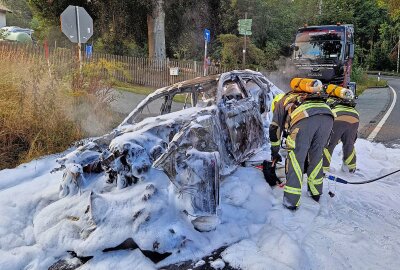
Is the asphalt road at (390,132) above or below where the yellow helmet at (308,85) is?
below

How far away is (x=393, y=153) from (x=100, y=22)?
16.9 meters

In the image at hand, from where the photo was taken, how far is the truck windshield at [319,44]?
1341 cm

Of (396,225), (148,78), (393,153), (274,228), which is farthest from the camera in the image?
(148,78)

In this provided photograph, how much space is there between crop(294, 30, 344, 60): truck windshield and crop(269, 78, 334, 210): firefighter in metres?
9.74

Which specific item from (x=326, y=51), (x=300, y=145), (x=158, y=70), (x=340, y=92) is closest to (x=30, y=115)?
(x=300, y=145)

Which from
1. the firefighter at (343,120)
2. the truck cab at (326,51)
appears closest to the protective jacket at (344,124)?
the firefighter at (343,120)

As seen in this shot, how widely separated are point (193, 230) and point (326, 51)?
11467 millimetres

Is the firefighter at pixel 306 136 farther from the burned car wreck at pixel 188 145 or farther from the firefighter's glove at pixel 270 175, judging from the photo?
the burned car wreck at pixel 188 145

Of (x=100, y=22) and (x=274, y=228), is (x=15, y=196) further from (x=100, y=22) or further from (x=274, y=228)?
(x=100, y=22)

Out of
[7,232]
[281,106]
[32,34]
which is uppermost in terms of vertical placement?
[32,34]

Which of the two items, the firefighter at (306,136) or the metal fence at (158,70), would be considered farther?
the metal fence at (158,70)

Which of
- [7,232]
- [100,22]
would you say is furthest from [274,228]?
[100,22]

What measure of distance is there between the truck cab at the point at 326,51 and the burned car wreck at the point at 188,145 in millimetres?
7988

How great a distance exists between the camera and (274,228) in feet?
12.8
